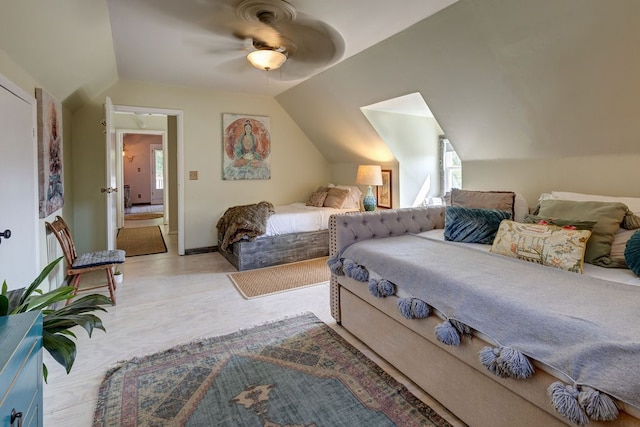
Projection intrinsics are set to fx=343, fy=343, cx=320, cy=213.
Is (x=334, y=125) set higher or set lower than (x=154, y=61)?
lower

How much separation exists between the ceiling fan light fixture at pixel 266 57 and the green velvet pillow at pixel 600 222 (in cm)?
247

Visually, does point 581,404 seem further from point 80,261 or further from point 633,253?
point 80,261

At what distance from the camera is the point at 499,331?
142 centimetres

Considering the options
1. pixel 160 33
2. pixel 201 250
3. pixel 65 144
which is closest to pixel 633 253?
pixel 160 33

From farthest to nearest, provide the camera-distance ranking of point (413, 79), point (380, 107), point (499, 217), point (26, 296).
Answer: point (380, 107)
point (413, 79)
point (499, 217)
point (26, 296)

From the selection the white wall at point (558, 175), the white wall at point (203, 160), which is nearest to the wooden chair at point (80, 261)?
the white wall at point (203, 160)

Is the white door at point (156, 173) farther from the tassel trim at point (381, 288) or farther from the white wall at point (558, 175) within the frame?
the tassel trim at point (381, 288)

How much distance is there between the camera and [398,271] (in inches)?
79.4

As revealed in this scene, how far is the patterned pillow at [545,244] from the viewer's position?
73.5 inches

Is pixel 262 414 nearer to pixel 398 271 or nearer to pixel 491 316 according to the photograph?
pixel 398 271

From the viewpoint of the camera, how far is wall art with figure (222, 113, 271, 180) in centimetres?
528

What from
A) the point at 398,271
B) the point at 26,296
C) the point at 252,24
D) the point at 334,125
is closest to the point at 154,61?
the point at 252,24

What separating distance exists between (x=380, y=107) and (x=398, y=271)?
286cm

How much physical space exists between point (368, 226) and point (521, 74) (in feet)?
5.28
